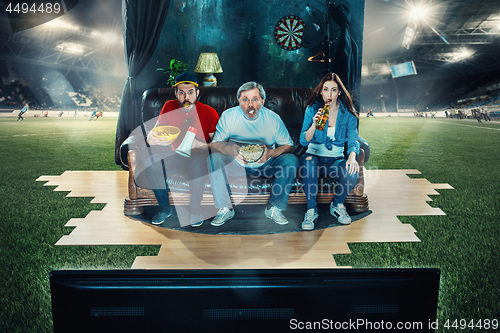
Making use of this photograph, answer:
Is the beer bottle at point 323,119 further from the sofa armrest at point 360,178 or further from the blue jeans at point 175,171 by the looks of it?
the blue jeans at point 175,171

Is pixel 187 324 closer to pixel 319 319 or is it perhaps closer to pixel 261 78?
pixel 319 319

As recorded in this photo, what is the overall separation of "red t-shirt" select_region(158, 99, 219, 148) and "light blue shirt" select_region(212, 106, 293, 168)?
0.34 feet

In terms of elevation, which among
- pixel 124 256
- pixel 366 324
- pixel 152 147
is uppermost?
pixel 152 147

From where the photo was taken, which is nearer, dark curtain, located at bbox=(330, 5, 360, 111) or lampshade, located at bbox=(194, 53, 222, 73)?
dark curtain, located at bbox=(330, 5, 360, 111)

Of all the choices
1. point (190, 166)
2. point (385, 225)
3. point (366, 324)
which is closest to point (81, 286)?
point (366, 324)

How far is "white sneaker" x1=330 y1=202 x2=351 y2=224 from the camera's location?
2.35m

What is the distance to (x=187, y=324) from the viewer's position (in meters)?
0.78

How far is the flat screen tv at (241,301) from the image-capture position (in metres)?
0.78

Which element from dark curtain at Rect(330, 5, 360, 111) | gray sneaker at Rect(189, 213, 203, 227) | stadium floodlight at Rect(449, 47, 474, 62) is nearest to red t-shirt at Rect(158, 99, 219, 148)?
gray sneaker at Rect(189, 213, 203, 227)

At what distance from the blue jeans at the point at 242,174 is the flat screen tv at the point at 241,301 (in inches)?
56.5

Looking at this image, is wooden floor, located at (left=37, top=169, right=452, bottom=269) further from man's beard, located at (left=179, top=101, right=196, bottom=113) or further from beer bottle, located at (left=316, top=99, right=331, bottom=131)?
man's beard, located at (left=179, top=101, right=196, bottom=113)

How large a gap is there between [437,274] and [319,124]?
1.57 metres

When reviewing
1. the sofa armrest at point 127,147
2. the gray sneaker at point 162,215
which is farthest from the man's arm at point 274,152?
the sofa armrest at point 127,147

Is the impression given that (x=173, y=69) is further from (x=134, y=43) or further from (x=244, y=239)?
(x=244, y=239)
